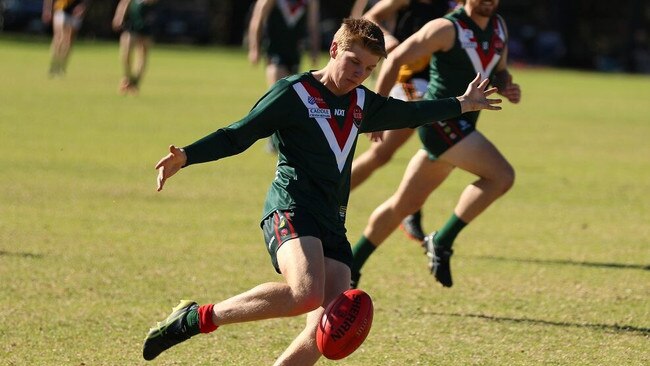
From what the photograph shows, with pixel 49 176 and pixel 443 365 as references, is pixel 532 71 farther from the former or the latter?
pixel 443 365

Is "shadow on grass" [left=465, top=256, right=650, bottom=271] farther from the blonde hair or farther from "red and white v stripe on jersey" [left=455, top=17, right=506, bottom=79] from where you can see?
the blonde hair

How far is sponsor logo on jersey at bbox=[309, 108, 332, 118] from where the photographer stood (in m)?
5.60

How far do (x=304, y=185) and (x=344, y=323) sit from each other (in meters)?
0.75

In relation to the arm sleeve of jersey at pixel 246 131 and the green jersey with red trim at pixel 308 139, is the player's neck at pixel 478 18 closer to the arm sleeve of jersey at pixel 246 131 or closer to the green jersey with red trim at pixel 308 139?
the green jersey with red trim at pixel 308 139

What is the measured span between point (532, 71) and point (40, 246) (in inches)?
1232

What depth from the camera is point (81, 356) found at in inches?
248

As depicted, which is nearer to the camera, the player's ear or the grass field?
the player's ear

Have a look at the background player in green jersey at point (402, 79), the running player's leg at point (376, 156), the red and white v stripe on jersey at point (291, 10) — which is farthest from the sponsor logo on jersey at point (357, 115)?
the red and white v stripe on jersey at point (291, 10)

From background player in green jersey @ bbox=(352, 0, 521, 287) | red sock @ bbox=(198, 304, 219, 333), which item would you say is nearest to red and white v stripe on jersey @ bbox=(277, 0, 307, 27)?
background player in green jersey @ bbox=(352, 0, 521, 287)

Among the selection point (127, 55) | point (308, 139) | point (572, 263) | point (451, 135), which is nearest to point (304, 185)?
point (308, 139)

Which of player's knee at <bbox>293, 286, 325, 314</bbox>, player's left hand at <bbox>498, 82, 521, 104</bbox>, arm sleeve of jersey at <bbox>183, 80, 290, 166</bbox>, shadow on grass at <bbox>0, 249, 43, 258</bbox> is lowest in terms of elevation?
shadow on grass at <bbox>0, 249, 43, 258</bbox>

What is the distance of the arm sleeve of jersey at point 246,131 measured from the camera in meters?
5.32

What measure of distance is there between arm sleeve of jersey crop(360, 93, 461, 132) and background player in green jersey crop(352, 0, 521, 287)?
5.84 feet

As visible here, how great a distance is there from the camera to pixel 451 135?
795cm
